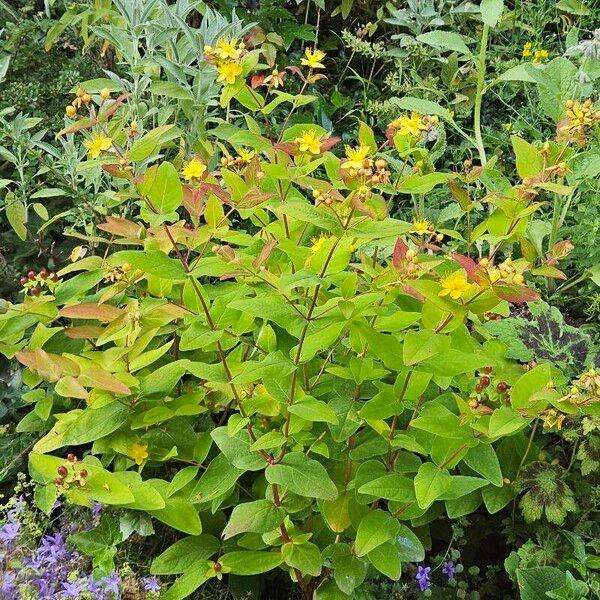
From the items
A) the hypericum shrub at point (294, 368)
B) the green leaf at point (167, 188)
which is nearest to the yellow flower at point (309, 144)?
the hypericum shrub at point (294, 368)

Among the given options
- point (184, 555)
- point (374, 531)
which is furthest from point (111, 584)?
point (374, 531)

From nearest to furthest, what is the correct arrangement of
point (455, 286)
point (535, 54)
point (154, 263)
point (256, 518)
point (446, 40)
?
point (455, 286), point (154, 263), point (256, 518), point (446, 40), point (535, 54)

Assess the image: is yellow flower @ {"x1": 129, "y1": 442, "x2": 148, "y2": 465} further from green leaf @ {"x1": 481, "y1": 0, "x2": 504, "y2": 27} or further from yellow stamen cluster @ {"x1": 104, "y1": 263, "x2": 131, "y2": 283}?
green leaf @ {"x1": 481, "y1": 0, "x2": 504, "y2": 27}

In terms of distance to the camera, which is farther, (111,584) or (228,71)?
(228,71)

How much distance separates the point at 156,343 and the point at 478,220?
128cm

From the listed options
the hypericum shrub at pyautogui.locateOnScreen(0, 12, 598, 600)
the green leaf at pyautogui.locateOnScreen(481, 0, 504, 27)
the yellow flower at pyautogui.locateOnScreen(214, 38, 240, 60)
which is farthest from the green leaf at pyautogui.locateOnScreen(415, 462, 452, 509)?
the green leaf at pyautogui.locateOnScreen(481, 0, 504, 27)

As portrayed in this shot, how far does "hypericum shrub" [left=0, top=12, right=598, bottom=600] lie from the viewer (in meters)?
1.34

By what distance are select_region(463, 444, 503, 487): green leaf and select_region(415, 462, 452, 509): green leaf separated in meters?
0.08

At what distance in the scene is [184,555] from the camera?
1.60 metres

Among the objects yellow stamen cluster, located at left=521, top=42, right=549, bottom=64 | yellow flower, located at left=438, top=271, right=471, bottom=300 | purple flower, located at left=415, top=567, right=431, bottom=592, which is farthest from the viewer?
yellow stamen cluster, located at left=521, top=42, right=549, bottom=64

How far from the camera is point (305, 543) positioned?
1.52 metres

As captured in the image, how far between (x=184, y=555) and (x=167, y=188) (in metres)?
0.72

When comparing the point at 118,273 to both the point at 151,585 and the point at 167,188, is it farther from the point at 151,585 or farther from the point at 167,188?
the point at 151,585

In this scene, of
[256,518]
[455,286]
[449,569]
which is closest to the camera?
[455,286]
